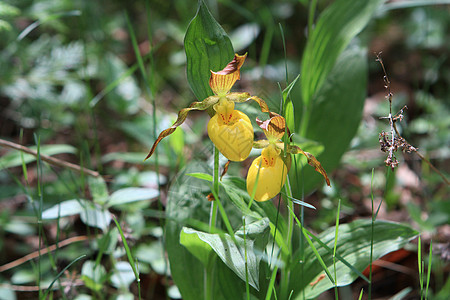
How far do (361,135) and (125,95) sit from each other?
106cm

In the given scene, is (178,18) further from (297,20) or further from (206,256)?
(206,256)

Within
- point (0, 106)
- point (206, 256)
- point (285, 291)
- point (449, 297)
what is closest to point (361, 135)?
point (449, 297)

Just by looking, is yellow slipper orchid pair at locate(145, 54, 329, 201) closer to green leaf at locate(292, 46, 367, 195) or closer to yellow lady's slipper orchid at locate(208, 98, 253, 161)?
yellow lady's slipper orchid at locate(208, 98, 253, 161)

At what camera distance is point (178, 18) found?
2568 mm

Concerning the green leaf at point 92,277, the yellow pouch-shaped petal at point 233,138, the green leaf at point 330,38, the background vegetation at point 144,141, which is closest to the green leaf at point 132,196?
the background vegetation at point 144,141

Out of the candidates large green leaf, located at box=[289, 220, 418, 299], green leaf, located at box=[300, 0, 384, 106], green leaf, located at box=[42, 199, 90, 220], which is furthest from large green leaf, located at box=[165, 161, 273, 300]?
green leaf, located at box=[300, 0, 384, 106]

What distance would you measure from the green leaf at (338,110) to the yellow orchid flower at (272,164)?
541 mm

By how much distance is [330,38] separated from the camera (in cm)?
135

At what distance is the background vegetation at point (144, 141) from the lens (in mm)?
1109

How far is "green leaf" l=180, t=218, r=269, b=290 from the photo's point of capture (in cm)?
80

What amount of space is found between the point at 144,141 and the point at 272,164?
0.79 meters

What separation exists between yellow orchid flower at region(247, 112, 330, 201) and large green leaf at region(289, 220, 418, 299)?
23cm

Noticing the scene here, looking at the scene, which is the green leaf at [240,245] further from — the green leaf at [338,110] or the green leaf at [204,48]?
the green leaf at [338,110]

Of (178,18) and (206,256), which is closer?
(206,256)
